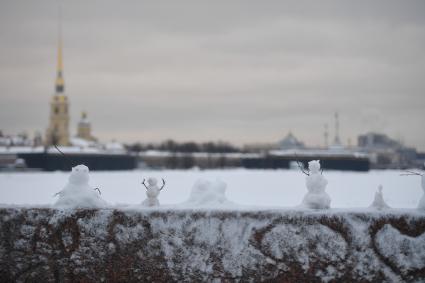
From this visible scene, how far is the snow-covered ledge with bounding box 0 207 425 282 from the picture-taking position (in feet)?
23.6

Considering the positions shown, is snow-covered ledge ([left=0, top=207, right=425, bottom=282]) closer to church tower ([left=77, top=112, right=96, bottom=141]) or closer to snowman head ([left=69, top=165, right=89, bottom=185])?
snowman head ([left=69, top=165, right=89, bottom=185])

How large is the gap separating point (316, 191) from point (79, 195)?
291cm

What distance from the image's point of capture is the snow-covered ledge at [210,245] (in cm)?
718

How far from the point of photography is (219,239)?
7.32 m

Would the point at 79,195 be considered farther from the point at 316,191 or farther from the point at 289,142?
the point at 289,142

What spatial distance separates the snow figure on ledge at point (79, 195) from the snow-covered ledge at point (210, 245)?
15cm

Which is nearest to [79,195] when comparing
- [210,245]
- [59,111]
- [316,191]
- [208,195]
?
[208,195]

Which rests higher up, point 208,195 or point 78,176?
point 78,176

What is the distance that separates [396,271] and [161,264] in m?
2.71

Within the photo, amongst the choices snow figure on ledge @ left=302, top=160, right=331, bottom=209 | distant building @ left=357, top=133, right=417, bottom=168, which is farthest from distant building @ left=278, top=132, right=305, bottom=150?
snow figure on ledge @ left=302, top=160, right=331, bottom=209

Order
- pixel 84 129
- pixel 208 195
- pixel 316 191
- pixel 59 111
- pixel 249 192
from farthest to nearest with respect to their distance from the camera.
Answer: pixel 84 129 < pixel 59 111 < pixel 249 192 < pixel 208 195 < pixel 316 191

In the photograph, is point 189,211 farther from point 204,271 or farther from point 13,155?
point 13,155

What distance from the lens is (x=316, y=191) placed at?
770 cm

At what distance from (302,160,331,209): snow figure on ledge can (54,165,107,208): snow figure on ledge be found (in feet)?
8.18
